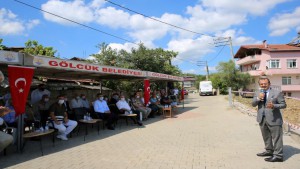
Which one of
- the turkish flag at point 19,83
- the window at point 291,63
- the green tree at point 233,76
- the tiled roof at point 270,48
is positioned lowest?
the turkish flag at point 19,83

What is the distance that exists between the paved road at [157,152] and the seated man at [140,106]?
3703mm

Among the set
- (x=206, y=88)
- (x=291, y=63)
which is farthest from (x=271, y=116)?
(x=291, y=63)

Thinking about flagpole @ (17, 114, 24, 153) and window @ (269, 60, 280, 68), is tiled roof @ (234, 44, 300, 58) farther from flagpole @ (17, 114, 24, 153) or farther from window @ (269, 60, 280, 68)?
flagpole @ (17, 114, 24, 153)

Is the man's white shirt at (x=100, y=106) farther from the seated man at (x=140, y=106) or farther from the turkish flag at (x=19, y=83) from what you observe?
the turkish flag at (x=19, y=83)

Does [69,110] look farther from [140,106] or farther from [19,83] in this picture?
[19,83]

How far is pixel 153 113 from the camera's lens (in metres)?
15.0

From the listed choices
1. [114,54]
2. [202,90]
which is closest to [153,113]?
[114,54]

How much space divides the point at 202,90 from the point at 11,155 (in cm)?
4089

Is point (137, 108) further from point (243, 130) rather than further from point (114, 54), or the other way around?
point (114, 54)

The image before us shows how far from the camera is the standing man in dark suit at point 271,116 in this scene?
5.75 m

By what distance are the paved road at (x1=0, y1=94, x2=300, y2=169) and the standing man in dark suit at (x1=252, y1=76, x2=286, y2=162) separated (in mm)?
300

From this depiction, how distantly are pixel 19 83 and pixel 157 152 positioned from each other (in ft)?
12.6

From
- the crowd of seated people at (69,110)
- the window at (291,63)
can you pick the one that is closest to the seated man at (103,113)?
the crowd of seated people at (69,110)

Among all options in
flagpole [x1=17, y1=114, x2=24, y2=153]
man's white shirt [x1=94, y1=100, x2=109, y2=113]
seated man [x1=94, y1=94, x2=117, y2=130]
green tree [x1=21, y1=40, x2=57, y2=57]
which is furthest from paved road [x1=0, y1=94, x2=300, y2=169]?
green tree [x1=21, y1=40, x2=57, y2=57]
